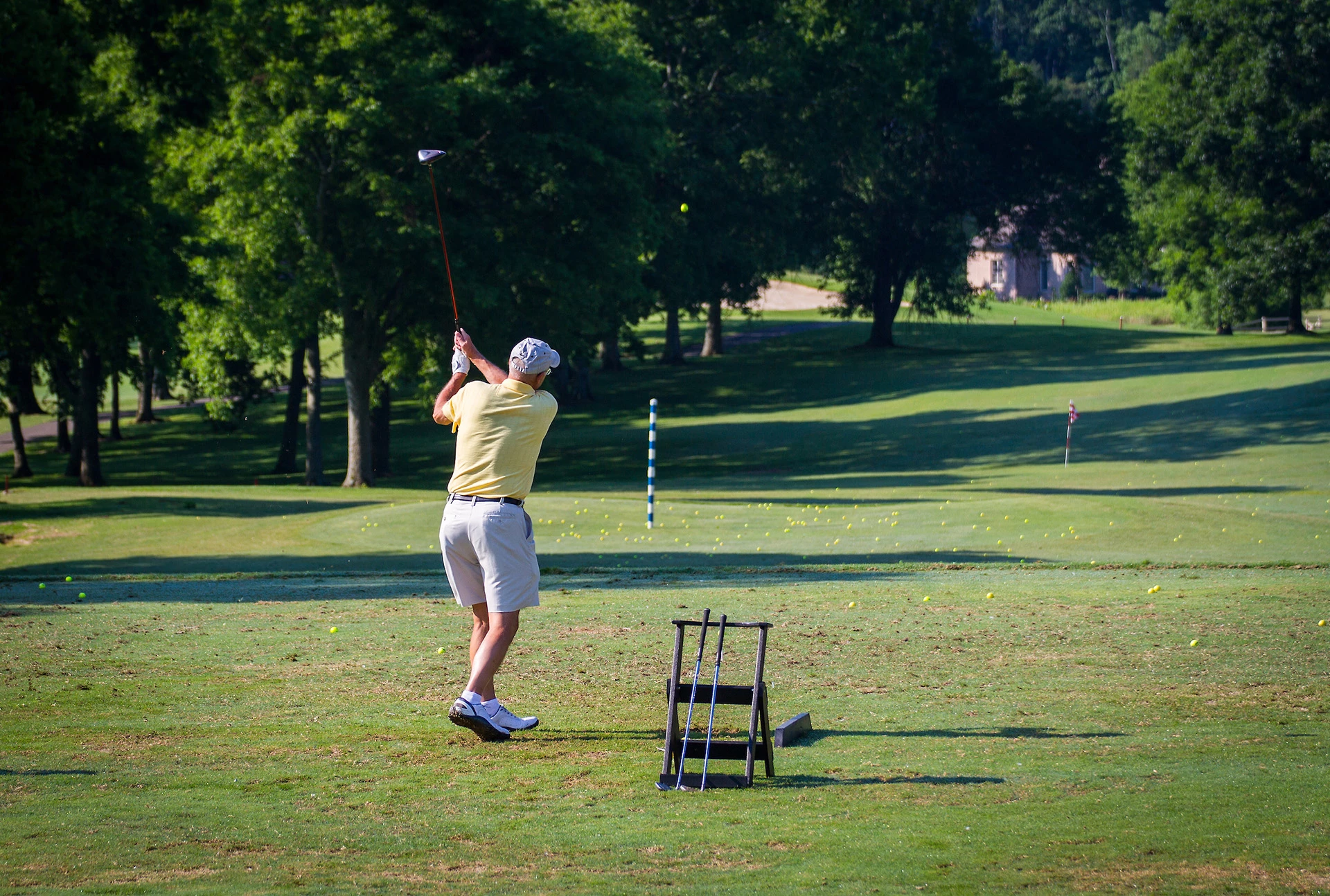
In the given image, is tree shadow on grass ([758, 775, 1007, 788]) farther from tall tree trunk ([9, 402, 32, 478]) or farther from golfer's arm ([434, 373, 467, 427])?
tall tree trunk ([9, 402, 32, 478])

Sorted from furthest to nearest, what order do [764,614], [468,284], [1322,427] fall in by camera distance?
[1322,427] → [468,284] → [764,614]

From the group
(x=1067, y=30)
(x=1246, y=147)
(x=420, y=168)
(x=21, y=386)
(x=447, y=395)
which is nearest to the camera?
(x=447, y=395)

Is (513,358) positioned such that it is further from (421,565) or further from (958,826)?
(421,565)

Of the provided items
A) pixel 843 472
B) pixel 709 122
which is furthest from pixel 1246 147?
pixel 843 472

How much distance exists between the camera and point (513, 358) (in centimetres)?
844

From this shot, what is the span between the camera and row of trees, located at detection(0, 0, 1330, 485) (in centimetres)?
2986

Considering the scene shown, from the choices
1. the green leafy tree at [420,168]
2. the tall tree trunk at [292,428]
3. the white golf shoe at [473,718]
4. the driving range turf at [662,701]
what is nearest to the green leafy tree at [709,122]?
the green leafy tree at [420,168]

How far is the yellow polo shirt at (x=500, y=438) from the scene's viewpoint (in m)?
8.23

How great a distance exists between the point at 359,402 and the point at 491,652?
3188cm

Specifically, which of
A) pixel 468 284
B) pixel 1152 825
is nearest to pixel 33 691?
pixel 1152 825

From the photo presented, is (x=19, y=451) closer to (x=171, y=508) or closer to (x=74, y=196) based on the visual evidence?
(x=74, y=196)

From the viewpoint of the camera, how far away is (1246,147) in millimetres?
59219

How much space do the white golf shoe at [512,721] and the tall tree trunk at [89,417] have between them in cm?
3818

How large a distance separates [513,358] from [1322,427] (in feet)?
127
